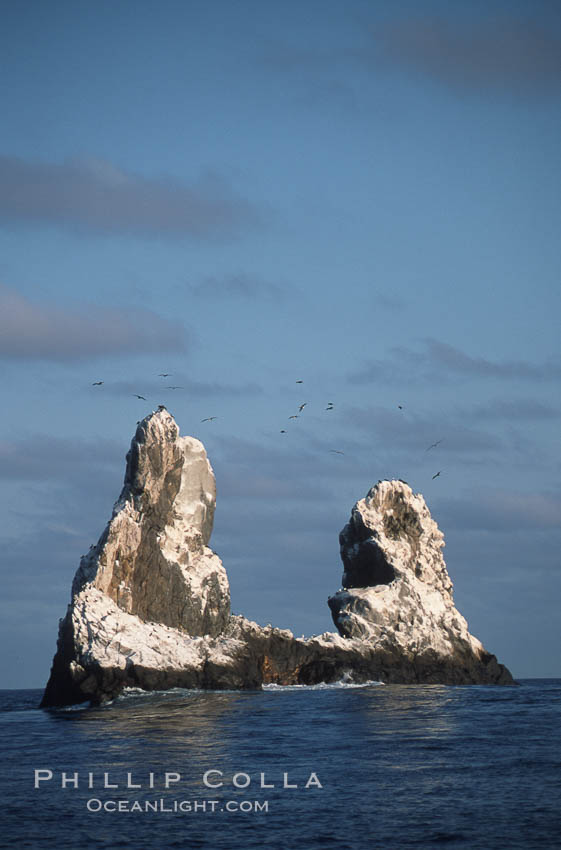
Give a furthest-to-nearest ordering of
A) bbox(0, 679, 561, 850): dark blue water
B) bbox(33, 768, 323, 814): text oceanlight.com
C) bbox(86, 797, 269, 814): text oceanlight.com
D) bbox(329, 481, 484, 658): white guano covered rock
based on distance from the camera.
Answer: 1. bbox(329, 481, 484, 658): white guano covered rock
2. bbox(33, 768, 323, 814): text oceanlight.com
3. bbox(86, 797, 269, 814): text oceanlight.com
4. bbox(0, 679, 561, 850): dark blue water

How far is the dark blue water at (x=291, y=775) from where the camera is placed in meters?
31.2

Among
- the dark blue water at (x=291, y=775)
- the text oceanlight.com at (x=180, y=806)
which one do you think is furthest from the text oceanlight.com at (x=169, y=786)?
the dark blue water at (x=291, y=775)

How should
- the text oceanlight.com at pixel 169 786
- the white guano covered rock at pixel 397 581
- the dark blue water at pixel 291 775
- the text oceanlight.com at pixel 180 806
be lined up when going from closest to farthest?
the dark blue water at pixel 291 775 < the text oceanlight.com at pixel 180 806 < the text oceanlight.com at pixel 169 786 < the white guano covered rock at pixel 397 581

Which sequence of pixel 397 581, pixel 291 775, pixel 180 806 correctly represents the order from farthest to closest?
pixel 397 581 < pixel 291 775 < pixel 180 806

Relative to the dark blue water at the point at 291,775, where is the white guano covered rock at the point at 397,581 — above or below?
above

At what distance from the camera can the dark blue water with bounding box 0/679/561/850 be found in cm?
3122

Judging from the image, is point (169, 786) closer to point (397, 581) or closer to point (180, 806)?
point (180, 806)

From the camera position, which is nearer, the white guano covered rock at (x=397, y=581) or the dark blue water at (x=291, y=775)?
the dark blue water at (x=291, y=775)

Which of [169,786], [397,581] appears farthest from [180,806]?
[397,581]

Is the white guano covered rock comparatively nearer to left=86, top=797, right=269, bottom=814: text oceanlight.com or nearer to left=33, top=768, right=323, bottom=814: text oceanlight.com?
left=33, top=768, right=323, bottom=814: text oceanlight.com

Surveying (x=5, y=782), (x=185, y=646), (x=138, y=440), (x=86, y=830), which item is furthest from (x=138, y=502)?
(x=86, y=830)

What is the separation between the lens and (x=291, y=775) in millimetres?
41531

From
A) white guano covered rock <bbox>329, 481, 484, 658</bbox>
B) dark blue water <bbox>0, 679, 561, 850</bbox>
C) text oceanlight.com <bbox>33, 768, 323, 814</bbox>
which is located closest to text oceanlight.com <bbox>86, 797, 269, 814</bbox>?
text oceanlight.com <bbox>33, 768, 323, 814</bbox>

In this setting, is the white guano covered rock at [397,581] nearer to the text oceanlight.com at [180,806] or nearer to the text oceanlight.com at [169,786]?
the text oceanlight.com at [169,786]
